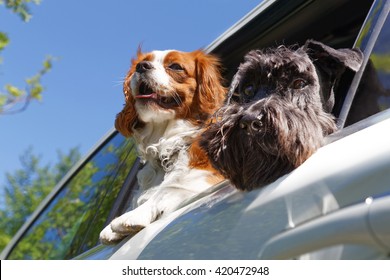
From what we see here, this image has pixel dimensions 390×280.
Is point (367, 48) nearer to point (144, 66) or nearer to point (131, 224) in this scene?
point (131, 224)

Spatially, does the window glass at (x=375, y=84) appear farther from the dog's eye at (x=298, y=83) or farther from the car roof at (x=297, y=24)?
the car roof at (x=297, y=24)

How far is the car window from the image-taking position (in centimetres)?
424

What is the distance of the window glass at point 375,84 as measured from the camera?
2223 mm

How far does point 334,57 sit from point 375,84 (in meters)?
0.37

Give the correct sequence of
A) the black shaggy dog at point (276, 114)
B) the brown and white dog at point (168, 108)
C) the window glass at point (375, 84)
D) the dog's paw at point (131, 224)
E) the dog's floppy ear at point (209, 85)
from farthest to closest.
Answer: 1. the dog's floppy ear at point (209, 85)
2. the brown and white dog at point (168, 108)
3. the dog's paw at point (131, 224)
4. the black shaggy dog at point (276, 114)
5. the window glass at point (375, 84)

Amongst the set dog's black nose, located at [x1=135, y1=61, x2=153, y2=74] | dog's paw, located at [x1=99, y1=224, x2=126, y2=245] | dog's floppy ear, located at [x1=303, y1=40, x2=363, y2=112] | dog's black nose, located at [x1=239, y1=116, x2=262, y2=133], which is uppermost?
dog's black nose, located at [x1=135, y1=61, x2=153, y2=74]

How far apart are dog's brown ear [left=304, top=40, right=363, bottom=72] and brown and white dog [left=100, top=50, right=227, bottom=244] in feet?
3.58

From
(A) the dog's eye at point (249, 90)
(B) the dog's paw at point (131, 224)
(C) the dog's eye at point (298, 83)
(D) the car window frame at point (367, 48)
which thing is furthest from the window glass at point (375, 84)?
(B) the dog's paw at point (131, 224)

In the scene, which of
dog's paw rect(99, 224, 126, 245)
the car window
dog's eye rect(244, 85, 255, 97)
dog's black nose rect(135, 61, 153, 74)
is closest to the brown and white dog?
dog's black nose rect(135, 61, 153, 74)

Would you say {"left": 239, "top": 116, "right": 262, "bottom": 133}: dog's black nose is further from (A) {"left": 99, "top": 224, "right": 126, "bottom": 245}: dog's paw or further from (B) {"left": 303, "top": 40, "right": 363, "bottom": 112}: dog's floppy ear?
(A) {"left": 99, "top": 224, "right": 126, "bottom": 245}: dog's paw

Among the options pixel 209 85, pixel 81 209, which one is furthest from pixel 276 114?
pixel 81 209

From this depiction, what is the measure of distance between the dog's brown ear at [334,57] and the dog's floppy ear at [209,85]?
1.22m

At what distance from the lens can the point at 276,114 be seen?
2.38 m
